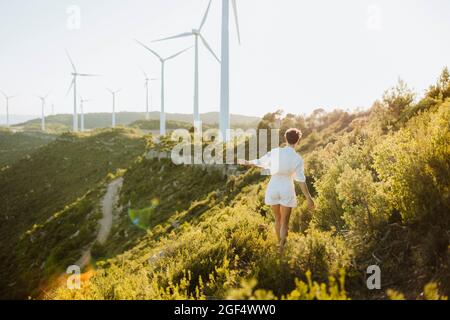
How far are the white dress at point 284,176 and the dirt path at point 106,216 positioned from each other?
1726cm

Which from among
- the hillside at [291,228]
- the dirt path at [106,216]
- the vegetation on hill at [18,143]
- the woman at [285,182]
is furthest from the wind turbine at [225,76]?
the vegetation on hill at [18,143]

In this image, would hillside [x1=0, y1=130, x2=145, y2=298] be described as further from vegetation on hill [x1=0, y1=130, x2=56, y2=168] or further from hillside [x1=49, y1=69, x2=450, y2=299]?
vegetation on hill [x1=0, y1=130, x2=56, y2=168]

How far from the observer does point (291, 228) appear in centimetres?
965

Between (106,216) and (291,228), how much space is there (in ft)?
73.6

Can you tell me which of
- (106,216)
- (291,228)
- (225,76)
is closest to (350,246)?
(291,228)

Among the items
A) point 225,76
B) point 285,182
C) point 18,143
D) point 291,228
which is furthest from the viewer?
point 18,143

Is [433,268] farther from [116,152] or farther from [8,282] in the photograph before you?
[116,152]

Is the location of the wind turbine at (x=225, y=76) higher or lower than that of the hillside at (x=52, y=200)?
higher

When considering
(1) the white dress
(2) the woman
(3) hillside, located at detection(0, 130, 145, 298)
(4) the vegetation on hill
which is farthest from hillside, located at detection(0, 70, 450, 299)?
(4) the vegetation on hill

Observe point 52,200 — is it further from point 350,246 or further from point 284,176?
point 350,246

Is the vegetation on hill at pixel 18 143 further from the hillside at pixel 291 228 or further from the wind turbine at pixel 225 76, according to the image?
the wind turbine at pixel 225 76

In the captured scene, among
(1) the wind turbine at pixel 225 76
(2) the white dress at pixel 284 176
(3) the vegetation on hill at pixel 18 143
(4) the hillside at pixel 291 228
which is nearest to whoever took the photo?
(4) the hillside at pixel 291 228

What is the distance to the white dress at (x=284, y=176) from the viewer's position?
23.7ft

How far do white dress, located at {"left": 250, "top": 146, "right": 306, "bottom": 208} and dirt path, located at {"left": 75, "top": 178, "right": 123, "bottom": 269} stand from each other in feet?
56.6
